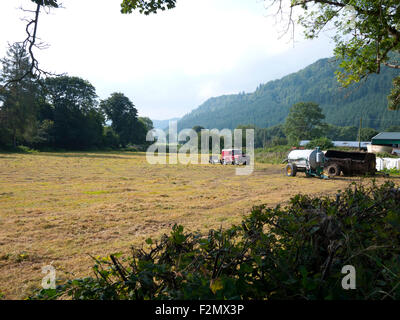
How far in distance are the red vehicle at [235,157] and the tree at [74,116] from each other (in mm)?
44605

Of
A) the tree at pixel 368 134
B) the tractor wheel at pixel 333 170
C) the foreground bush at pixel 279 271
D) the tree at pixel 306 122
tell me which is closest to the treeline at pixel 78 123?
the tractor wheel at pixel 333 170

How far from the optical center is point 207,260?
1502 millimetres

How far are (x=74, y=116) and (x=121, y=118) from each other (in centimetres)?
1701

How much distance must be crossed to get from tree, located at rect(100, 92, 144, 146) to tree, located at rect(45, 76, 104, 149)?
9.50 meters

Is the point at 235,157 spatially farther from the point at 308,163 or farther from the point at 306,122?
the point at 306,122

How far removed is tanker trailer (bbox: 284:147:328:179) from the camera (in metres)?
16.5

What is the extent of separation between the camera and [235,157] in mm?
28469

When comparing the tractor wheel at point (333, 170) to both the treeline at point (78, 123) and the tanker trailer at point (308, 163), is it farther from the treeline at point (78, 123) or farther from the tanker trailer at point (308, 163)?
the treeline at point (78, 123)

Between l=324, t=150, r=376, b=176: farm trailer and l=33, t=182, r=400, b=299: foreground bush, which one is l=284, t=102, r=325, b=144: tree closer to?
l=324, t=150, r=376, b=176: farm trailer

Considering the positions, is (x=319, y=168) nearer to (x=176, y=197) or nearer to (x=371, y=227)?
(x=176, y=197)

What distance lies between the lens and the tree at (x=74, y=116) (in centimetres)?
5805

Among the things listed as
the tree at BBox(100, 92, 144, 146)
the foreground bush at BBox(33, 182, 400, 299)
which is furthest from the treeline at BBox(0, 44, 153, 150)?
the foreground bush at BBox(33, 182, 400, 299)

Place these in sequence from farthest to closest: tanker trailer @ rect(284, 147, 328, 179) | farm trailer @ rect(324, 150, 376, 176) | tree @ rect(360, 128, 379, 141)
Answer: tree @ rect(360, 128, 379, 141)
farm trailer @ rect(324, 150, 376, 176)
tanker trailer @ rect(284, 147, 328, 179)
